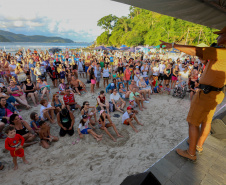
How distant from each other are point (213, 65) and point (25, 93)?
22.8 ft

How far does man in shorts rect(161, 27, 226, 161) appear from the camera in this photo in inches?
62.1

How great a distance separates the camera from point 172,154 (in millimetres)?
2162

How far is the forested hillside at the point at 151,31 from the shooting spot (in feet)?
71.8

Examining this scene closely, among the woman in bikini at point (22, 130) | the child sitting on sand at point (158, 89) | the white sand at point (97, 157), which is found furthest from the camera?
the child sitting on sand at point (158, 89)

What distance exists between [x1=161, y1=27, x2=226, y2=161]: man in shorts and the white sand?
153cm

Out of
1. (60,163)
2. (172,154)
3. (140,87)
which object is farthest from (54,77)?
(172,154)

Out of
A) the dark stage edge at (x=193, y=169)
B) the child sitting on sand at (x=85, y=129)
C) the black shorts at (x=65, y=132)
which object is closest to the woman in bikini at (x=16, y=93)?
the black shorts at (x=65, y=132)

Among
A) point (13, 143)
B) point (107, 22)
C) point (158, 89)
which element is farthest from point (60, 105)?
point (107, 22)

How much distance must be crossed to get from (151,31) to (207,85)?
118ft

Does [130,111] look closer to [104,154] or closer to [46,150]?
[104,154]

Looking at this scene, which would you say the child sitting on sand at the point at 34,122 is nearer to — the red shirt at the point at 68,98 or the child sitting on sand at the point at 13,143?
the child sitting on sand at the point at 13,143

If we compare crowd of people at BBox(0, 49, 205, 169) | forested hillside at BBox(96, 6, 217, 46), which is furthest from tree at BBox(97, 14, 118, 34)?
crowd of people at BBox(0, 49, 205, 169)

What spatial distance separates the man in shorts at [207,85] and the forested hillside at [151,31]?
19.3 metres

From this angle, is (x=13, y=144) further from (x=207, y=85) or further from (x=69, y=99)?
(x=207, y=85)
